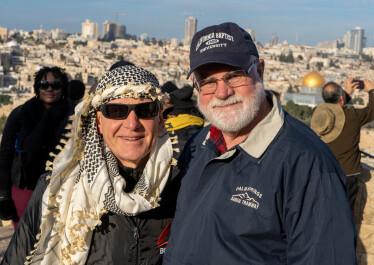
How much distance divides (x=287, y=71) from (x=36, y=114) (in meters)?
94.6

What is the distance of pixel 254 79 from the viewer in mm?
1658

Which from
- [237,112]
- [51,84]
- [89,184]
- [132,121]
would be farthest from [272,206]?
[51,84]

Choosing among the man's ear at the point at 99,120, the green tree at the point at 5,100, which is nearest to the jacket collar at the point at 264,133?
the man's ear at the point at 99,120

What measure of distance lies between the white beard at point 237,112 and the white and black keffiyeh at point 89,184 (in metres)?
0.23

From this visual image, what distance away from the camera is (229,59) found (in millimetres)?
1586

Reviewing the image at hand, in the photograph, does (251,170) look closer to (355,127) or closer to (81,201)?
(81,201)

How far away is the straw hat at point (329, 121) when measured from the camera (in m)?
3.57

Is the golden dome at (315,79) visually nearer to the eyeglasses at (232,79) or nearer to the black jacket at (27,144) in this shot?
the black jacket at (27,144)

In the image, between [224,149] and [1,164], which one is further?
[1,164]

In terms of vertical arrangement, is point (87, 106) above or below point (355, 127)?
above

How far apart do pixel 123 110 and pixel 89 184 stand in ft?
0.94

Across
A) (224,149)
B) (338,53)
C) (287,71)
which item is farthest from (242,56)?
(338,53)

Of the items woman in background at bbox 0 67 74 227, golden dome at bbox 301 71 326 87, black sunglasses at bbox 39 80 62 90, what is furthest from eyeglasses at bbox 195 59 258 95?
golden dome at bbox 301 71 326 87

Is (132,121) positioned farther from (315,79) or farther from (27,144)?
(315,79)
